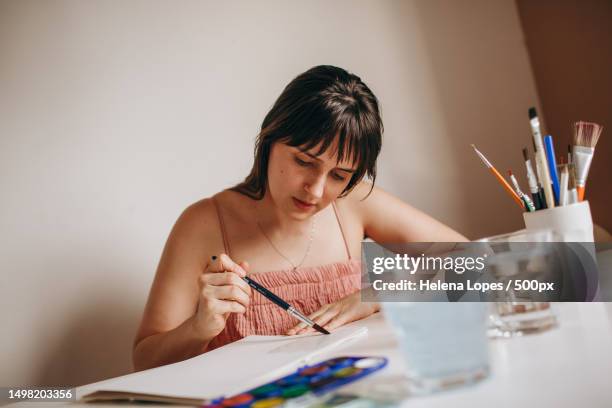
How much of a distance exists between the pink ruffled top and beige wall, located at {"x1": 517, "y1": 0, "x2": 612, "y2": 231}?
2.69 feet

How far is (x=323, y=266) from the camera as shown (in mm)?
1159

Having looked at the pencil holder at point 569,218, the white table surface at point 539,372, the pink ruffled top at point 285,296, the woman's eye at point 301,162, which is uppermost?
the woman's eye at point 301,162

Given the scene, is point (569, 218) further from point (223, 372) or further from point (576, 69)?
point (576, 69)

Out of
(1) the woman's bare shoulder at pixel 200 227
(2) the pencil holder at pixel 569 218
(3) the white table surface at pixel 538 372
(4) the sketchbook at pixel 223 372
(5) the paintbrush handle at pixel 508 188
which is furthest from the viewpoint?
(1) the woman's bare shoulder at pixel 200 227

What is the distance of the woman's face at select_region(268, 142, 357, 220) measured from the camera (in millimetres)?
997

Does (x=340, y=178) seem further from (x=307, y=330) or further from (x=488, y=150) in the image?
(x=488, y=150)

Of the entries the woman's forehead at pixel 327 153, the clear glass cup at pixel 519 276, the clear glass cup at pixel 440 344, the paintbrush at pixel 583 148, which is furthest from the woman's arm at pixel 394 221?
the clear glass cup at pixel 440 344

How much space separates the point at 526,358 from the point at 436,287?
15 centimetres

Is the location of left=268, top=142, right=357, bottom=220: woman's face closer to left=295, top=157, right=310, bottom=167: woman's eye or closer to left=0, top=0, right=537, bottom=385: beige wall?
left=295, top=157, right=310, bottom=167: woman's eye

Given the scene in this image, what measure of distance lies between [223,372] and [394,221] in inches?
30.9

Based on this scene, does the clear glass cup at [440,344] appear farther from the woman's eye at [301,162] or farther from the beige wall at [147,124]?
A: the beige wall at [147,124]

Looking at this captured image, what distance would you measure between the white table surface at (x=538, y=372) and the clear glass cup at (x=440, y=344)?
0.4 inches

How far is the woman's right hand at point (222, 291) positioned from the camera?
2.71 feet

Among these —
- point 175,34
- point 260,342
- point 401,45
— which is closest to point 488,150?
point 401,45
